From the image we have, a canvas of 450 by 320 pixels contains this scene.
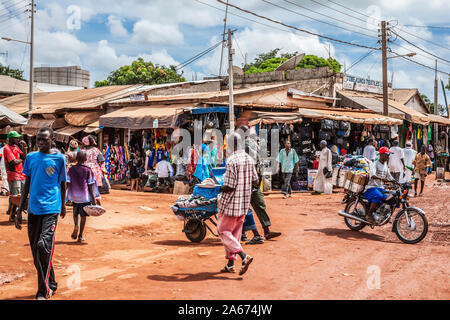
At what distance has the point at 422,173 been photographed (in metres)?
15.6

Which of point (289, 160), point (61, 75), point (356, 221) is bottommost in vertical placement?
point (356, 221)

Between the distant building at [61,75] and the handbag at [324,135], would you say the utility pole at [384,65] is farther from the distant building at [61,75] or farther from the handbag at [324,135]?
the distant building at [61,75]

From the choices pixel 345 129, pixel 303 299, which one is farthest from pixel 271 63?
pixel 303 299

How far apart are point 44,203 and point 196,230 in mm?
3708

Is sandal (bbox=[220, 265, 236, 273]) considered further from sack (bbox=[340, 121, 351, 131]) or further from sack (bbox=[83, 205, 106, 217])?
sack (bbox=[340, 121, 351, 131])

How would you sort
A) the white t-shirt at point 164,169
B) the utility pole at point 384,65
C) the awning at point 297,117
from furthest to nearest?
the utility pole at point 384,65 → the white t-shirt at point 164,169 → the awning at point 297,117

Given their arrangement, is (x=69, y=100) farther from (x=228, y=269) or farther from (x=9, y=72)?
(x=9, y=72)

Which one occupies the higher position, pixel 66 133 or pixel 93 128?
pixel 93 128

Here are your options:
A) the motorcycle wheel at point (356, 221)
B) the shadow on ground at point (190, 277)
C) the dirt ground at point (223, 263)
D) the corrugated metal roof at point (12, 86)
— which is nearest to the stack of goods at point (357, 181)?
the motorcycle wheel at point (356, 221)

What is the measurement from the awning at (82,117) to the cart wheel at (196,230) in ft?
49.3

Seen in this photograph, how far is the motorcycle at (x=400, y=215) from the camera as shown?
8266 millimetres

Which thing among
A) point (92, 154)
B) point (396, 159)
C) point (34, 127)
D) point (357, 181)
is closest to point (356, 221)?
point (357, 181)

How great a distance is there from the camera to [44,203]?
5.10m

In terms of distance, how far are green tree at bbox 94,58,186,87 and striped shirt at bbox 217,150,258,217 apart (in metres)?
38.5
